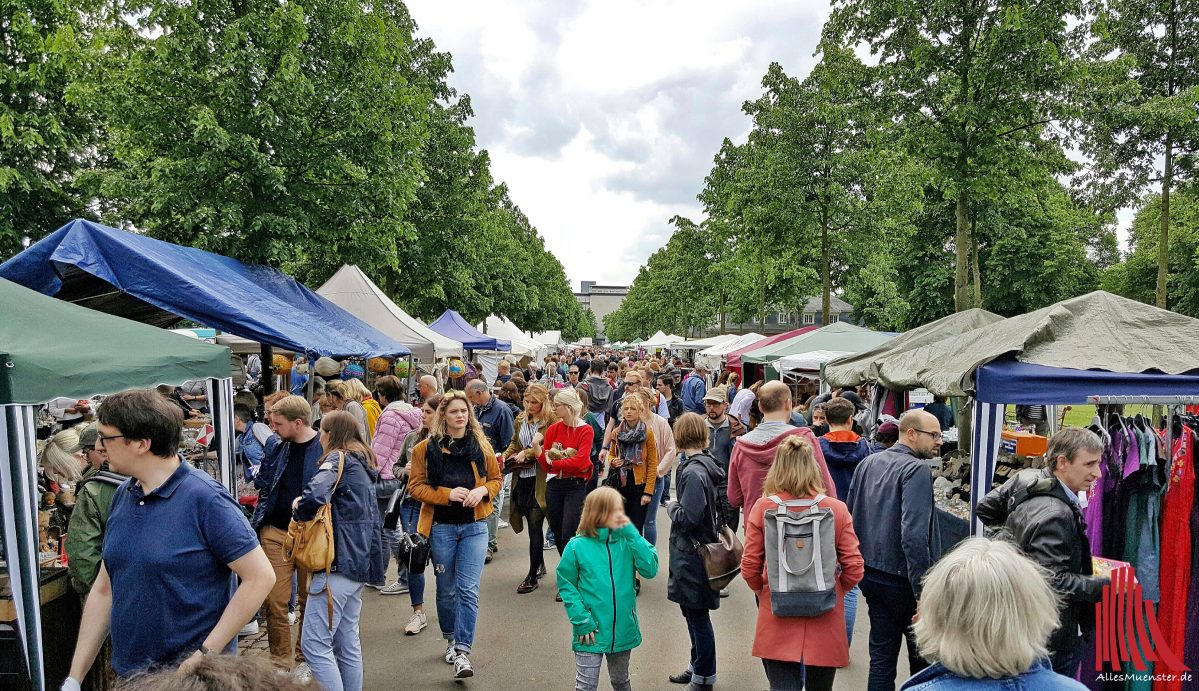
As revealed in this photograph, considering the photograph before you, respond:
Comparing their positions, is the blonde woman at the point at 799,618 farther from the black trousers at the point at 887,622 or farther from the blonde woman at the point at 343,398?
the blonde woman at the point at 343,398

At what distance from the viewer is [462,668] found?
4520 mm

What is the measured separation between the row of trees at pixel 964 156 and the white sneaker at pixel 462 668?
9.30 metres

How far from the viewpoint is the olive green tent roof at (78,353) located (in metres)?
3.18

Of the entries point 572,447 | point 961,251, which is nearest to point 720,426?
point 572,447

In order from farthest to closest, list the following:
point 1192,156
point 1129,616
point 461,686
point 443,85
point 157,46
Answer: point 443,85 → point 1192,156 → point 157,46 → point 461,686 → point 1129,616

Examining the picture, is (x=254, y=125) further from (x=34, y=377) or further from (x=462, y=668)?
(x=462, y=668)

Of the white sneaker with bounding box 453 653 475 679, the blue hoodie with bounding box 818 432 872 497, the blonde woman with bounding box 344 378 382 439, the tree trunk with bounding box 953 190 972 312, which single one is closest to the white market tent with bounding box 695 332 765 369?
the tree trunk with bounding box 953 190 972 312

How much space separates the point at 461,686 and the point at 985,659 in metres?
3.58

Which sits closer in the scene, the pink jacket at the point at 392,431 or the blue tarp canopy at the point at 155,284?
the pink jacket at the point at 392,431

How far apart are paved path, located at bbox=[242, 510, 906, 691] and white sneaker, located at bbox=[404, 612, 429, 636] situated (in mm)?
52

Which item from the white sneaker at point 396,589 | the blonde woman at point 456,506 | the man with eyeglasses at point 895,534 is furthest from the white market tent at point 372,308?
the man with eyeglasses at point 895,534

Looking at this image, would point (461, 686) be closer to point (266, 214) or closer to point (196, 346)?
point (196, 346)

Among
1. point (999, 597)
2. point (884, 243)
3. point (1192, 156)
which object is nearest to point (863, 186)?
point (884, 243)

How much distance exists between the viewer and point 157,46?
922cm
